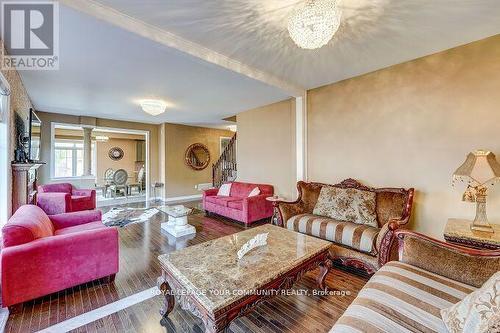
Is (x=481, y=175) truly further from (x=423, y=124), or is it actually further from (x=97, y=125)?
(x=97, y=125)

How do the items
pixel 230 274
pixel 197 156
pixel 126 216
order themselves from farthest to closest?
pixel 197 156
pixel 126 216
pixel 230 274

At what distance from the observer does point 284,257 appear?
70.7 inches

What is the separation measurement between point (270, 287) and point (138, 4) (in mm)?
2501

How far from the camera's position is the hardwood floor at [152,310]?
170 cm

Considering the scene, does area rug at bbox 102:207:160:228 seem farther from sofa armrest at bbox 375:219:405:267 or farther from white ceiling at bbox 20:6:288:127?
sofa armrest at bbox 375:219:405:267

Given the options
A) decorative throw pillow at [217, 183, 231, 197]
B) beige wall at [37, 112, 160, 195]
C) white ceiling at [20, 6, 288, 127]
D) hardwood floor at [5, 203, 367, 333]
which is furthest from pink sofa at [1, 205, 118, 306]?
beige wall at [37, 112, 160, 195]

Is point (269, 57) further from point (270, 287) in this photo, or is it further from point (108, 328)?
point (108, 328)

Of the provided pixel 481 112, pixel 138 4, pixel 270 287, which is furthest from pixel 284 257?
pixel 481 112

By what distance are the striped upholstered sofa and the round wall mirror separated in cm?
677

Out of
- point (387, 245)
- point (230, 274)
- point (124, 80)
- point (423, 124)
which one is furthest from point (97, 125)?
point (423, 124)

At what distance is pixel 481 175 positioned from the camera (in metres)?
2.01

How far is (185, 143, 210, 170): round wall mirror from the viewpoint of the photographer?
764 centimetres

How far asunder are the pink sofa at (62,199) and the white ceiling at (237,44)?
190 cm

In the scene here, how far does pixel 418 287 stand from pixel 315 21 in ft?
6.53
